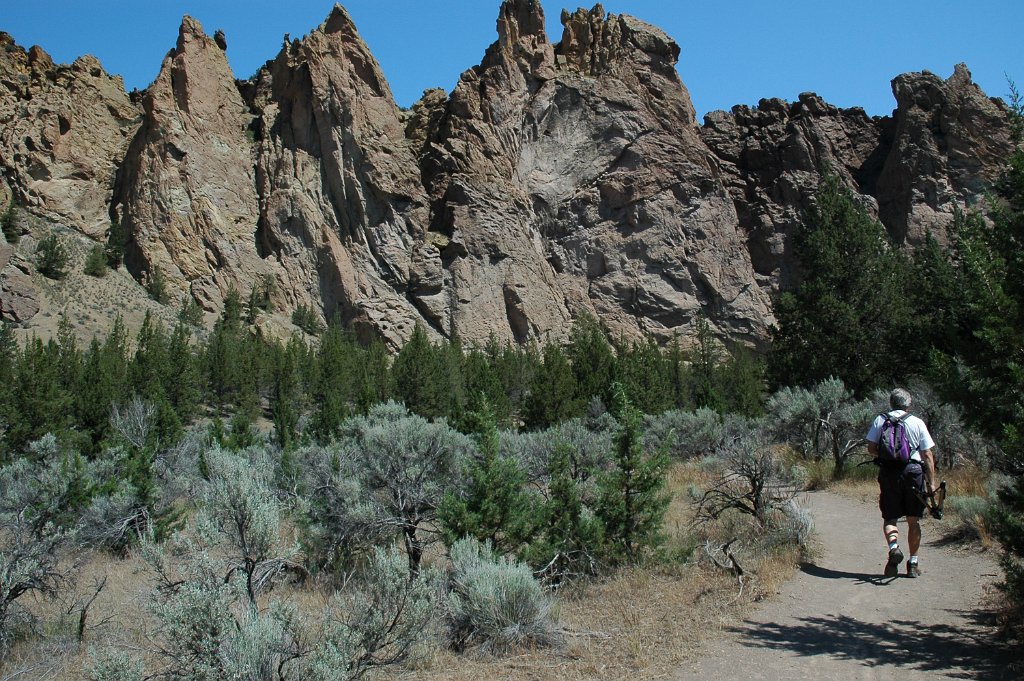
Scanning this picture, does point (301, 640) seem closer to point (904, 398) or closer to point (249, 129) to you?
point (904, 398)

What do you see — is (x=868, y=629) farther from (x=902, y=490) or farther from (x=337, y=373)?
(x=337, y=373)

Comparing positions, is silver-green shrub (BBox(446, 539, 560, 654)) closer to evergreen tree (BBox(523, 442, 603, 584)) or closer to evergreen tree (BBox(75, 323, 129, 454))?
evergreen tree (BBox(523, 442, 603, 584))

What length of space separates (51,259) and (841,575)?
54995mm

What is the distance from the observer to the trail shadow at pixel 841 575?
19.1ft

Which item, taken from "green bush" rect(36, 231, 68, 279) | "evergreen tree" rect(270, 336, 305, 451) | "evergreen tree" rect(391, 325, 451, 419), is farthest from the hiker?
"green bush" rect(36, 231, 68, 279)

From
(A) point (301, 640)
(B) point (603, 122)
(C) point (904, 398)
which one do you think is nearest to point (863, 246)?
(C) point (904, 398)

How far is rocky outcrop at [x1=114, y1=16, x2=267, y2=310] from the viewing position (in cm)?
5397

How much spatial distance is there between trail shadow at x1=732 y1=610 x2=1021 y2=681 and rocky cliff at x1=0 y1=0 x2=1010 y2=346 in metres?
53.1

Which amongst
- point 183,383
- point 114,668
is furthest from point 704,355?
point 114,668

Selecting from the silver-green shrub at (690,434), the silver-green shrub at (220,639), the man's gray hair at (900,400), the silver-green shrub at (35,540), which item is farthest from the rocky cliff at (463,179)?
the silver-green shrub at (220,639)

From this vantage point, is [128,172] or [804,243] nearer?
[804,243]

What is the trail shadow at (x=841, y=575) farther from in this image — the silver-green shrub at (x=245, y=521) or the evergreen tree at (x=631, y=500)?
the silver-green shrub at (x=245, y=521)

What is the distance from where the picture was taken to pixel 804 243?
21.7 meters

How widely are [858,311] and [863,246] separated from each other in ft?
7.34
